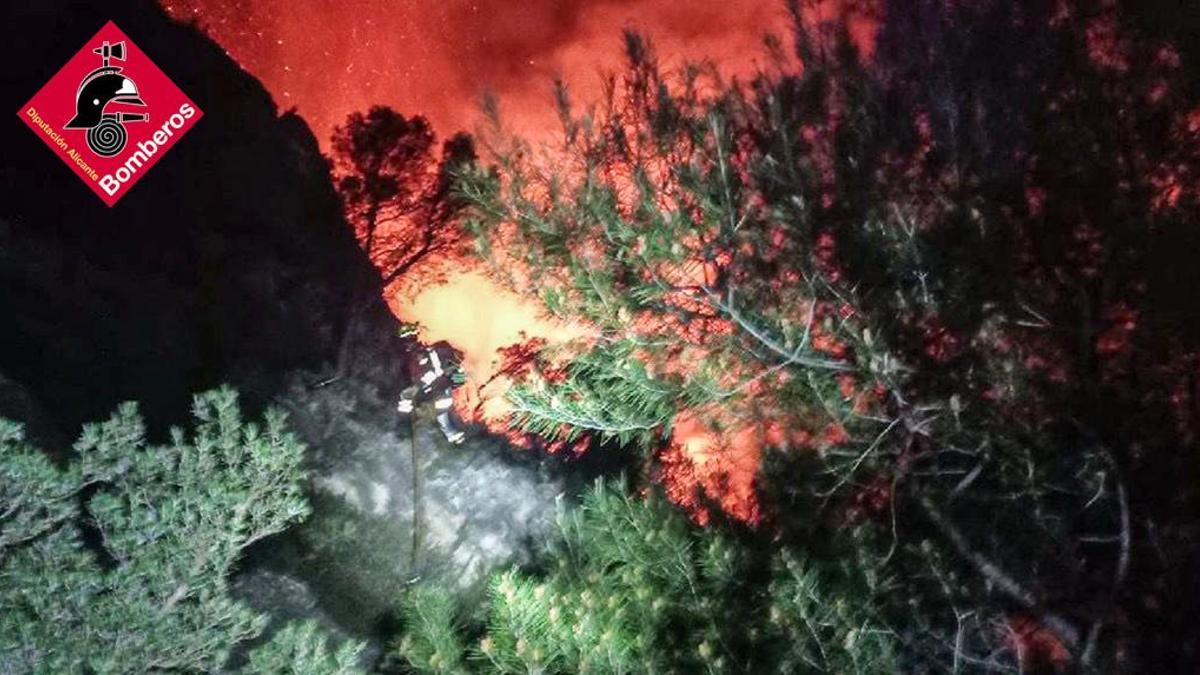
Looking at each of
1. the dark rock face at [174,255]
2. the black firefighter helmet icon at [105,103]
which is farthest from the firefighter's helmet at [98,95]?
the dark rock face at [174,255]

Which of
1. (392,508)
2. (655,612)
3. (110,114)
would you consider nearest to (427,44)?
(110,114)

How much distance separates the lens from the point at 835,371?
3.08 m

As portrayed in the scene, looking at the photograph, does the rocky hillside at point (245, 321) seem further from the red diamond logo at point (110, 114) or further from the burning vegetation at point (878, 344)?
the burning vegetation at point (878, 344)

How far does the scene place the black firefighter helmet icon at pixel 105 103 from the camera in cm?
399

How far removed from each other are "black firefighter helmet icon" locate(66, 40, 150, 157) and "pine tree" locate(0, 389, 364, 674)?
2224mm

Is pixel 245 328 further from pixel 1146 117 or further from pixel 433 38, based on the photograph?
pixel 1146 117

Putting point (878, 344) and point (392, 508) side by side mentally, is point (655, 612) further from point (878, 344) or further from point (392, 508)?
point (392, 508)

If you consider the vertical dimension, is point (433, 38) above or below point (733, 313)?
above

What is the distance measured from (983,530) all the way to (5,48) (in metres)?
5.44

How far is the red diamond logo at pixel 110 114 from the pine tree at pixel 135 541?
216cm

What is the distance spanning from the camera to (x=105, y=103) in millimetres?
4000

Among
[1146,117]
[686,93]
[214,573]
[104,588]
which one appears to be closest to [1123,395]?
[1146,117]

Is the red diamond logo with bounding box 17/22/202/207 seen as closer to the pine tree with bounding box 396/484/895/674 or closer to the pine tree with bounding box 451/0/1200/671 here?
the pine tree with bounding box 451/0/1200/671

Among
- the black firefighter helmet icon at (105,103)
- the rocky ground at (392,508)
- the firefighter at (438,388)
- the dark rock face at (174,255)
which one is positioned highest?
the black firefighter helmet icon at (105,103)
